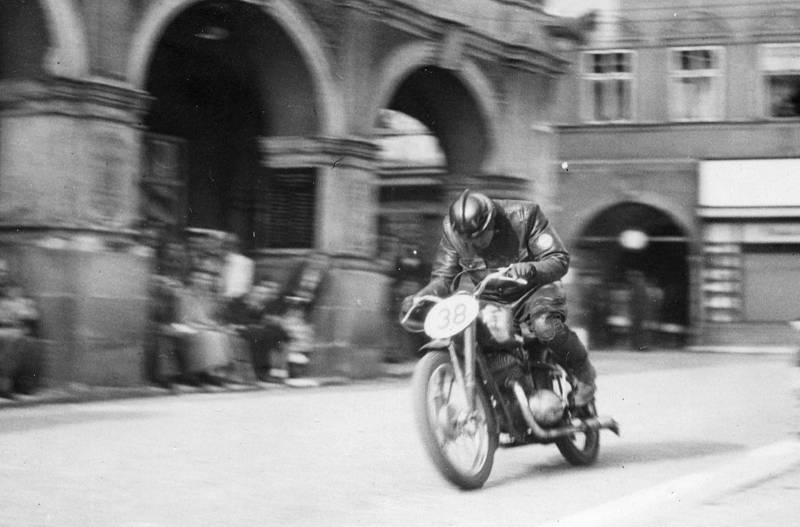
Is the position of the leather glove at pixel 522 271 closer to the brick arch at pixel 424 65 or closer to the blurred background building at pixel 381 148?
the blurred background building at pixel 381 148

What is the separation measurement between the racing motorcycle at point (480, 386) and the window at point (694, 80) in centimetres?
2444

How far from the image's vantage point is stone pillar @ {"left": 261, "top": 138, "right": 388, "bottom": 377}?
16484 mm

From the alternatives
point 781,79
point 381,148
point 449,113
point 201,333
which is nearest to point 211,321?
point 201,333

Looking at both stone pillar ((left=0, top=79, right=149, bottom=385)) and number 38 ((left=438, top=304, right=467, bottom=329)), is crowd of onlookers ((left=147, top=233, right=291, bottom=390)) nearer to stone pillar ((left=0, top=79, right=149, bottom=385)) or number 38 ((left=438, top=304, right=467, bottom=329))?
stone pillar ((left=0, top=79, right=149, bottom=385))

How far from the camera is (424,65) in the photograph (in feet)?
60.0

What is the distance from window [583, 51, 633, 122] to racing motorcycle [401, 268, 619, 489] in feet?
80.4

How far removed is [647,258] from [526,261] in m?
24.9

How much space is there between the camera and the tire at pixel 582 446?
7986mm

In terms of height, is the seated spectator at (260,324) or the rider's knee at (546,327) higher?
the rider's knee at (546,327)

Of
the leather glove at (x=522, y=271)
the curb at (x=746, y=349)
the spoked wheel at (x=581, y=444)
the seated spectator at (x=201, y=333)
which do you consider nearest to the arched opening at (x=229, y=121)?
the seated spectator at (x=201, y=333)

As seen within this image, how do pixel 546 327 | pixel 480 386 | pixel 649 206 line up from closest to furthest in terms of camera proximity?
pixel 480 386 → pixel 546 327 → pixel 649 206

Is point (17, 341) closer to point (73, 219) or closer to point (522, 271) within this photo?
point (73, 219)

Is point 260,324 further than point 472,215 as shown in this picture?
Yes

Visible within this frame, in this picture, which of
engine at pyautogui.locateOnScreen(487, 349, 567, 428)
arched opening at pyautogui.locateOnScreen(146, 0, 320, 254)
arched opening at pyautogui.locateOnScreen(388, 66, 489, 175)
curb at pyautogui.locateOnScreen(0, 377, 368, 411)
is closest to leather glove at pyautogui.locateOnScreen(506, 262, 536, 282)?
engine at pyautogui.locateOnScreen(487, 349, 567, 428)
